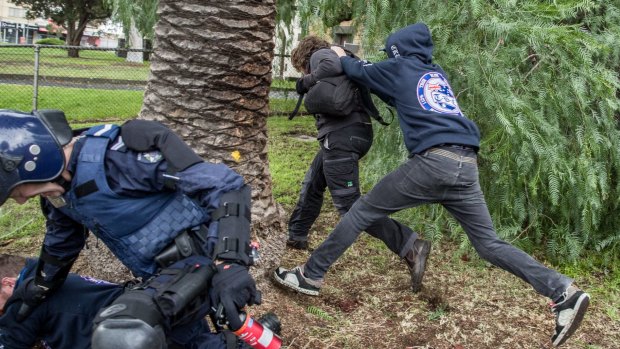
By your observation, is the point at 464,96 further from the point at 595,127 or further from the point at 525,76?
the point at 595,127

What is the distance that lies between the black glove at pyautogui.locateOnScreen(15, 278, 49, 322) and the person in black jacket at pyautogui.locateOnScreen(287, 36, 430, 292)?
225cm

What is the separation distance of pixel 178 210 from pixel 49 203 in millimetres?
591

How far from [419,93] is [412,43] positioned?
345 millimetres

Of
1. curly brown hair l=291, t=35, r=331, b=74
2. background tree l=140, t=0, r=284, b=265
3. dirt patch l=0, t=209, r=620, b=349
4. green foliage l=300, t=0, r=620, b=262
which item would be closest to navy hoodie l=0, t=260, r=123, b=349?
dirt patch l=0, t=209, r=620, b=349

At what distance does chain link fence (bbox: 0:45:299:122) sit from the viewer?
11250 mm

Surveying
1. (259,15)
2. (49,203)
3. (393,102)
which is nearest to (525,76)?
(393,102)

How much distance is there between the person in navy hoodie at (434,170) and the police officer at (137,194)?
1641 mm

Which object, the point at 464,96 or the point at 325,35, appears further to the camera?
the point at 325,35

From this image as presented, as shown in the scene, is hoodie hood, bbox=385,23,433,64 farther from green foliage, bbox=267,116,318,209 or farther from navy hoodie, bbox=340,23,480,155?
green foliage, bbox=267,116,318,209

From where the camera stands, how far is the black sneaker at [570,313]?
3688 millimetres

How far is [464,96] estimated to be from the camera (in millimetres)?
5027

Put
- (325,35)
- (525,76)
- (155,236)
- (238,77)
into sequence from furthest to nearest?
(325,35) → (525,76) → (238,77) → (155,236)

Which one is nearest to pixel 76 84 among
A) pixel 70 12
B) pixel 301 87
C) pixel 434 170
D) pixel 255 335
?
pixel 301 87

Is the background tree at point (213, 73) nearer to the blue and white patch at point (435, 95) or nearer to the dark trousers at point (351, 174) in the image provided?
the dark trousers at point (351, 174)
